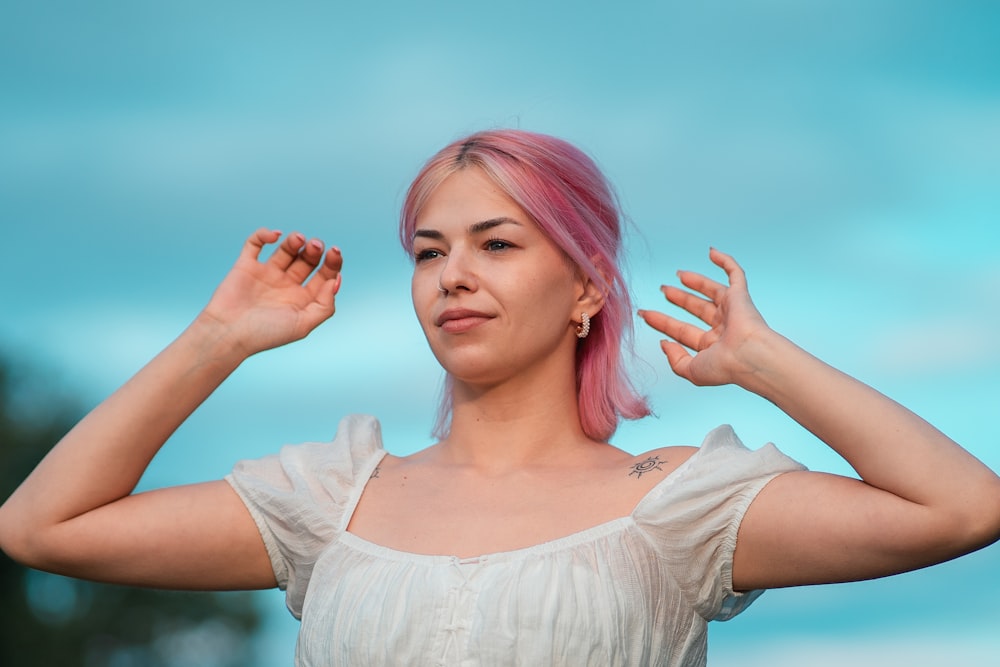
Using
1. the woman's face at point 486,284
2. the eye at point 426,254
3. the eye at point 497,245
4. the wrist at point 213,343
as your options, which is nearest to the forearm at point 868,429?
the woman's face at point 486,284

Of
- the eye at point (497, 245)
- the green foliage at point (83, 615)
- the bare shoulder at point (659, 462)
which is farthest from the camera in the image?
the green foliage at point (83, 615)

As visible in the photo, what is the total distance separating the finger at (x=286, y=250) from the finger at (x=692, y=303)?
1.10 metres

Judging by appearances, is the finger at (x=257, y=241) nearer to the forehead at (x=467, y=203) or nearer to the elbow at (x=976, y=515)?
the forehead at (x=467, y=203)

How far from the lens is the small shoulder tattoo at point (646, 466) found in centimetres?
368

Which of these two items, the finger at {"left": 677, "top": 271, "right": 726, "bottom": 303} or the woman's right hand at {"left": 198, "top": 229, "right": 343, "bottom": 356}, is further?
the woman's right hand at {"left": 198, "top": 229, "right": 343, "bottom": 356}

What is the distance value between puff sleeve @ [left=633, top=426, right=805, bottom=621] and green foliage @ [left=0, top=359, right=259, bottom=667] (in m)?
12.2

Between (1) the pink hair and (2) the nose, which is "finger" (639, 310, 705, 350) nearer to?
(1) the pink hair

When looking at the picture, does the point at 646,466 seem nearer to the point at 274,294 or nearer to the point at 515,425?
the point at 515,425

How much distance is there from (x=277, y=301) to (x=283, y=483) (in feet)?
1.82

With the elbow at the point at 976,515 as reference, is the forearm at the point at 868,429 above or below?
above

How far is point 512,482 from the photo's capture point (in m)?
3.79

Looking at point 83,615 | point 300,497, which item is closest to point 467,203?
point 300,497

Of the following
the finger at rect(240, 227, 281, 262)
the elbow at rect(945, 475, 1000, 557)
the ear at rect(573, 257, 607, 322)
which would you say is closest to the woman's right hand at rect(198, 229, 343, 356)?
the finger at rect(240, 227, 281, 262)

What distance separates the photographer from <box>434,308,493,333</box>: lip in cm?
374
